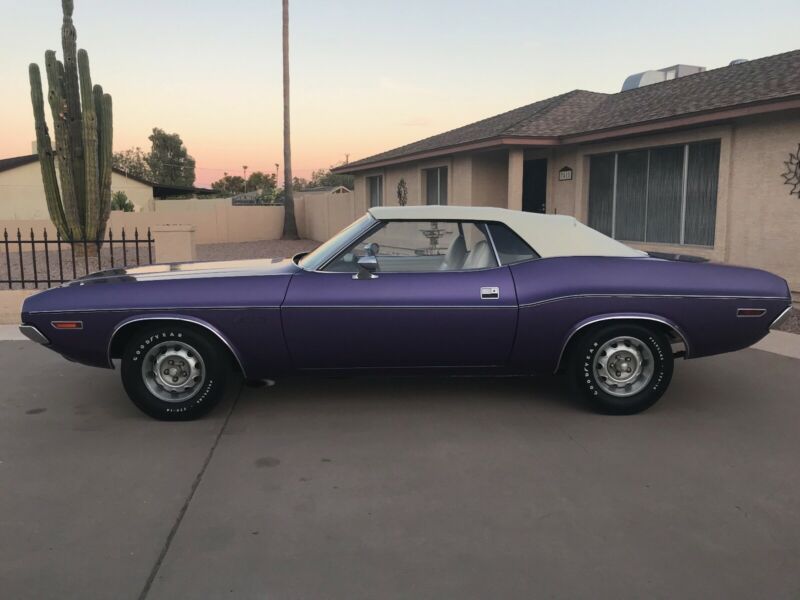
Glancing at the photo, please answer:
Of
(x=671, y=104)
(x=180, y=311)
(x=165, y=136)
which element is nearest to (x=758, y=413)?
(x=180, y=311)

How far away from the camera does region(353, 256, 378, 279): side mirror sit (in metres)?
4.54

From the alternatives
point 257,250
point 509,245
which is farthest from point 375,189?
point 509,245

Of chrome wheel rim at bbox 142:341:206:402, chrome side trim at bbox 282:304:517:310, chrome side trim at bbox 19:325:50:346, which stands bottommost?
chrome wheel rim at bbox 142:341:206:402

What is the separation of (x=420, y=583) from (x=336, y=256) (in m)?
2.51

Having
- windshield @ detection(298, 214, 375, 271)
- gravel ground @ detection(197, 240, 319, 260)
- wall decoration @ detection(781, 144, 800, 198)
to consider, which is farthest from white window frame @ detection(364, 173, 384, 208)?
windshield @ detection(298, 214, 375, 271)

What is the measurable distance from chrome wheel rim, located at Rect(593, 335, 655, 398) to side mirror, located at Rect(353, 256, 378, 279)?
1645 mm

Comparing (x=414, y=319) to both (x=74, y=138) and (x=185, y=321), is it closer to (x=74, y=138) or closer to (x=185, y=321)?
(x=185, y=321)

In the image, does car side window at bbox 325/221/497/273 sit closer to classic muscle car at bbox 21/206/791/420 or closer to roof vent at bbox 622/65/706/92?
classic muscle car at bbox 21/206/791/420

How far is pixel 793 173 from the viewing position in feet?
29.3

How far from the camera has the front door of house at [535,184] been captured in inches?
591

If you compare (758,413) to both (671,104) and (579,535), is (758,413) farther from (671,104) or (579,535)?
(671,104)

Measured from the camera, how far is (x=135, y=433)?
4.47 meters

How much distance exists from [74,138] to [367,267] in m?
13.2

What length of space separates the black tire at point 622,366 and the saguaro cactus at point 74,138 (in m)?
13.6
